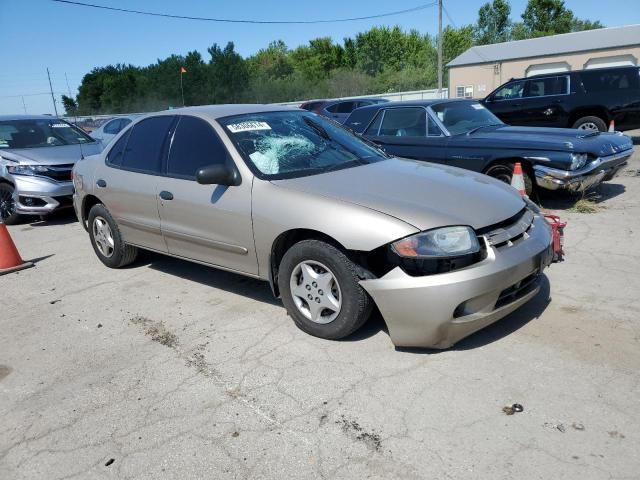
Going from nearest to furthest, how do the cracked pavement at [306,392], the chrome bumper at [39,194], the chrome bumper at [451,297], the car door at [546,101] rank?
1. the cracked pavement at [306,392]
2. the chrome bumper at [451,297]
3. the chrome bumper at [39,194]
4. the car door at [546,101]

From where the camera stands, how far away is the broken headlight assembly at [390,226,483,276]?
304 centimetres

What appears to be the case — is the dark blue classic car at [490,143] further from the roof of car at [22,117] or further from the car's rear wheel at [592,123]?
the roof of car at [22,117]

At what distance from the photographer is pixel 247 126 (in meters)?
4.24

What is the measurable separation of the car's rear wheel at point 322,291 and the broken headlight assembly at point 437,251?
363mm

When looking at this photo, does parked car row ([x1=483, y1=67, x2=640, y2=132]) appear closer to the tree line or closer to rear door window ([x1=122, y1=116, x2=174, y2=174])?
rear door window ([x1=122, y1=116, x2=174, y2=174])

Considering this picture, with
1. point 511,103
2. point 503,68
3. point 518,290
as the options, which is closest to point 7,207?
point 518,290

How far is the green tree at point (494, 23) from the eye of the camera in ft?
225

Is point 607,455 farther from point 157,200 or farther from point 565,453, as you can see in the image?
point 157,200

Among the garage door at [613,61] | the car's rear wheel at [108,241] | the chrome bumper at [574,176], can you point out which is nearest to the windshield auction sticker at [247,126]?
the car's rear wheel at [108,241]

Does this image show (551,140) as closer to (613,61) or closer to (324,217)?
(324,217)

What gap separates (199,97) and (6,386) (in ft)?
154

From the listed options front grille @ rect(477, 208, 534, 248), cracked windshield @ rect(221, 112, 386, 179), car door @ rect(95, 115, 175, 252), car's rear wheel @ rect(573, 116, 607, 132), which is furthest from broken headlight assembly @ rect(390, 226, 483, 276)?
car's rear wheel @ rect(573, 116, 607, 132)

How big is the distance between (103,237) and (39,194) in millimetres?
3056

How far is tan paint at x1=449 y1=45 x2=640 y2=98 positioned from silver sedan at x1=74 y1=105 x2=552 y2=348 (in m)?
34.9
